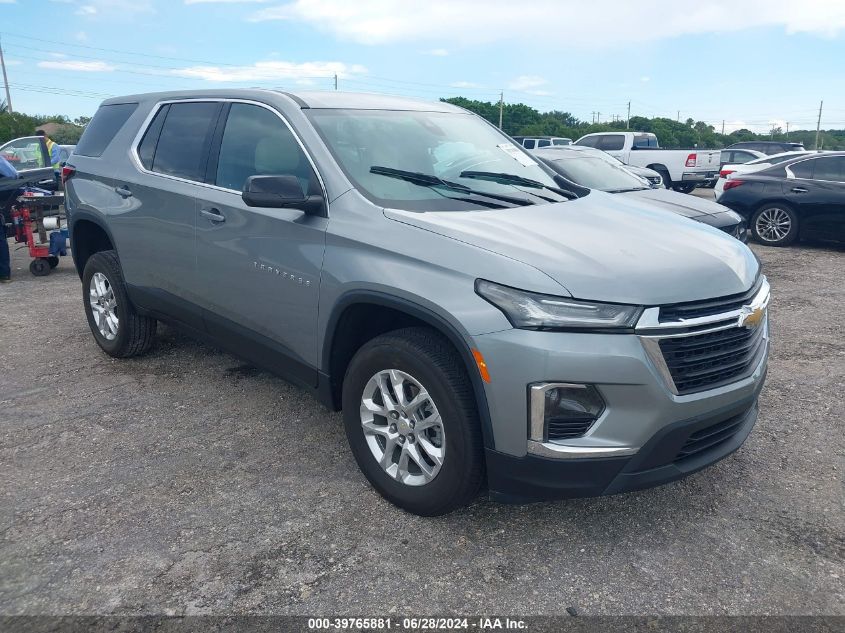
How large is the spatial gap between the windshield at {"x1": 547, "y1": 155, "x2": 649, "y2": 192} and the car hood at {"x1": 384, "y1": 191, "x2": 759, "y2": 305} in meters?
4.91

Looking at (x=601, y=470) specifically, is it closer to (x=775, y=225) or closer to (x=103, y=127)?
(x=103, y=127)

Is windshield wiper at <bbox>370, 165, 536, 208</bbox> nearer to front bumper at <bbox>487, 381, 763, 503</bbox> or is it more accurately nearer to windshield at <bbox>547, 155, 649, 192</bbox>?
front bumper at <bbox>487, 381, 763, 503</bbox>

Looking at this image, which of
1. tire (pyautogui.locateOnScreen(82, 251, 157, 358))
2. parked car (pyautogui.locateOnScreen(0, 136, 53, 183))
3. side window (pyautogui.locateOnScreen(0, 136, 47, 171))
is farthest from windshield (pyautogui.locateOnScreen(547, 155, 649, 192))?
side window (pyautogui.locateOnScreen(0, 136, 47, 171))

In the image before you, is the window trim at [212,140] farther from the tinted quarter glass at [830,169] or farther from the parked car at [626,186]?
the tinted quarter glass at [830,169]

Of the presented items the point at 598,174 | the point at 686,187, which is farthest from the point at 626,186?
the point at 686,187

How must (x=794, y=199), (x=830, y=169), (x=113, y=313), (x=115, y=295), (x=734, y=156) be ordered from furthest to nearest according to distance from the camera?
(x=734, y=156)
(x=794, y=199)
(x=830, y=169)
(x=113, y=313)
(x=115, y=295)

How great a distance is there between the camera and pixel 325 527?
310 centimetres

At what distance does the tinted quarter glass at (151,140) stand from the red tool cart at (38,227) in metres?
4.64

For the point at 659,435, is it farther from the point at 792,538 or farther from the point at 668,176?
the point at 668,176

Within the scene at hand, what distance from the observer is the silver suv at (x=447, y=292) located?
8.61ft

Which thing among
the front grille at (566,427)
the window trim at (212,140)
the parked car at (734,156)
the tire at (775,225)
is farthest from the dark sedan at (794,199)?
the parked car at (734,156)

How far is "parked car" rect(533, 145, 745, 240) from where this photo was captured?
313 inches

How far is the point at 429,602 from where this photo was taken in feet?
8.61

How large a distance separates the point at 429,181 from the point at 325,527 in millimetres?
1730
